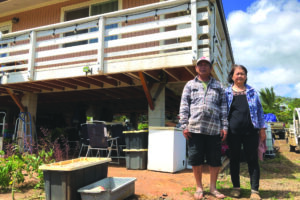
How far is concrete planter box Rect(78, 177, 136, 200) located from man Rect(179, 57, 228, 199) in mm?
847

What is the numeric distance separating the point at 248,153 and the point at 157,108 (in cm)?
340

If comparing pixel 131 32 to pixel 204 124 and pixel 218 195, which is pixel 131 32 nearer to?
pixel 204 124

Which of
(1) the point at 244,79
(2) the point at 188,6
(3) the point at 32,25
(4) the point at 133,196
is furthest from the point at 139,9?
(3) the point at 32,25

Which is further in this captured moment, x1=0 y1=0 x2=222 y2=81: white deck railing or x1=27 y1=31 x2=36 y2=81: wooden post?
x1=27 y1=31 x2=36 y2=81: wooden post

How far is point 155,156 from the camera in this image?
4742mm

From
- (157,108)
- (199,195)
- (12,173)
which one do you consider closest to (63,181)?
(12,173)

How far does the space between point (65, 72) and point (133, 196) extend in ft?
13.0

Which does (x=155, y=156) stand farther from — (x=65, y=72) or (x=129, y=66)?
(x=65, y=72)

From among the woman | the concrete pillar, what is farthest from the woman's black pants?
the concrete pillar

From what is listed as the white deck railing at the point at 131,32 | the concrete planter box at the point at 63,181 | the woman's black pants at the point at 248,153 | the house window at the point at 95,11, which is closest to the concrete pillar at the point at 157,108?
the white deck railing at the point at 131,32

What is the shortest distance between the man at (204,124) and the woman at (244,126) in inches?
5.4

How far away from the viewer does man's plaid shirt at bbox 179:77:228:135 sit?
2830mm

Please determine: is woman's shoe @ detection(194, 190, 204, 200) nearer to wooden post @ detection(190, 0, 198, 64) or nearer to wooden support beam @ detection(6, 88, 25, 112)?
wooden post @ detection(190, 0, 198, 64)

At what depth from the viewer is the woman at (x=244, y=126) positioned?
283 cm
